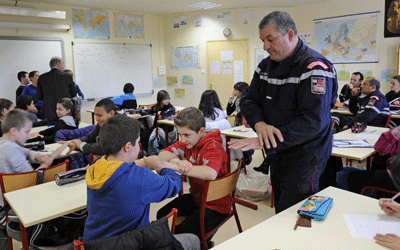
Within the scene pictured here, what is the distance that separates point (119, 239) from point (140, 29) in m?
7.31

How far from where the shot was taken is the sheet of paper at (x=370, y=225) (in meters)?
1.26

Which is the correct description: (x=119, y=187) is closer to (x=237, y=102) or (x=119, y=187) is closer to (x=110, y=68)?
(x=237, y=102)

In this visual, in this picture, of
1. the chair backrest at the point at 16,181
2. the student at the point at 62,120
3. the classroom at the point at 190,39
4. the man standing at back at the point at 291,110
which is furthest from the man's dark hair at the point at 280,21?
the classroom at the point at 190,39

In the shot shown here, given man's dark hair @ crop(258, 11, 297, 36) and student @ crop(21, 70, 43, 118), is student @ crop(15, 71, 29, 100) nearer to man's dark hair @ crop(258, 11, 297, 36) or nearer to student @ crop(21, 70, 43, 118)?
student @ crop(21, 70, 43, 118)

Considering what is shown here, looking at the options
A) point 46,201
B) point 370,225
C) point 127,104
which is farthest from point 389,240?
point 127,104

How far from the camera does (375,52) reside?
6543mm

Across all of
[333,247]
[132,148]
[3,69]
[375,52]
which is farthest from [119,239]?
[375,52]

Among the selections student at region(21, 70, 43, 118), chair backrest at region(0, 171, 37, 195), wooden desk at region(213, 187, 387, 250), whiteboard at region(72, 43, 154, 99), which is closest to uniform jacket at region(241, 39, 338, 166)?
wooden desk at region(213, 187, 387, 250)

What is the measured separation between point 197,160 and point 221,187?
0.85ft

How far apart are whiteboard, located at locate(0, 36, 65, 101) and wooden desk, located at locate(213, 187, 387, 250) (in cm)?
628

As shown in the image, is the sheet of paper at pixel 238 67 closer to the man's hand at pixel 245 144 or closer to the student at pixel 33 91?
the student at pixel 33 91

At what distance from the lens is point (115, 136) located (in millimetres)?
1469

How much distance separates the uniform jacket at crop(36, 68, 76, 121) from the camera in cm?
512

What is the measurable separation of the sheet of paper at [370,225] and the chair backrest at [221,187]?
2.29 feet
